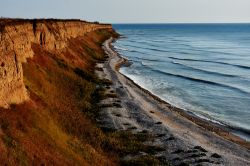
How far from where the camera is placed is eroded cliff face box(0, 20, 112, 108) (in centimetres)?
3092

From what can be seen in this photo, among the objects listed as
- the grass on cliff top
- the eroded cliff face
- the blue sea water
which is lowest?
the blue sea water

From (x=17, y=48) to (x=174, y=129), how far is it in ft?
61.4

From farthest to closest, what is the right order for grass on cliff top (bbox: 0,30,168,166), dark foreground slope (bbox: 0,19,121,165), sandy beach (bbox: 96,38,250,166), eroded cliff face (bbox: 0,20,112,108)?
sandy beach (bbox: 96,38,250,166) → eroded cliff face (bbox: 0,20,112,108) → grass on cliff top (bbox: 0,30,168,166) → dark foreground slope (bbox: 0,19,121,165)

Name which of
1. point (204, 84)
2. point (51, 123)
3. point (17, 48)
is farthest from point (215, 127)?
point (204, 84)

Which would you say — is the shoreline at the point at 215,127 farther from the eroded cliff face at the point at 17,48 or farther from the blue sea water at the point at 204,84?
the eroded cliff face at the point at 17,48

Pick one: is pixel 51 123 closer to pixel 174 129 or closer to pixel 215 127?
pixel 174 129

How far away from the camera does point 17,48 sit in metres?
42.8

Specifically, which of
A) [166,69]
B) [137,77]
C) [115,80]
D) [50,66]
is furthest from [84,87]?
[166,69]

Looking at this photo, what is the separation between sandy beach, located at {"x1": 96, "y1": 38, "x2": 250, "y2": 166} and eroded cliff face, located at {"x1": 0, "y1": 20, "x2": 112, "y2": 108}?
10863mm

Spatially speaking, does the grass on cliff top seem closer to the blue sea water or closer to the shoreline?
the shoreline

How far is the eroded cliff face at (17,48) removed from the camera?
3092 centimetres

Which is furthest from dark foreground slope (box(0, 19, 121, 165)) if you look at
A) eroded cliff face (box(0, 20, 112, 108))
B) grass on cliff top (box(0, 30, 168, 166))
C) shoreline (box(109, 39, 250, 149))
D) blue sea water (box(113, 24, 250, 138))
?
blue sea water (box(113, 24, 250, 138))

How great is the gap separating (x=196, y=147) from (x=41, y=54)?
30.0 meters

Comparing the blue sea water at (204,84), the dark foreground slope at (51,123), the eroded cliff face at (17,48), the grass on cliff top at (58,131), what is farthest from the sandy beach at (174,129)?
the eroded cliff face at (17,48)
